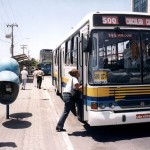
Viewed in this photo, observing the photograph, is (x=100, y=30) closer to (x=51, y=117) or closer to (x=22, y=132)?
(x=22, y=132)

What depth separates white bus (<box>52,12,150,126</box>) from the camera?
821 centimetres

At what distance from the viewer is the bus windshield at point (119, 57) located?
8.26m

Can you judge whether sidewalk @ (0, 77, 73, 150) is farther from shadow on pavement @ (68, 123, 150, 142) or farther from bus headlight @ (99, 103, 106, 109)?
bus headlight @ (99, 103, 106, 109)

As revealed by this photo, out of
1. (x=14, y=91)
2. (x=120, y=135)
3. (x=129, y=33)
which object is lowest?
(x=120, y=135)

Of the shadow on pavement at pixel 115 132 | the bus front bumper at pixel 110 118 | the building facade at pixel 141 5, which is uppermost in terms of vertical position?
the building facade at pixel 141 5

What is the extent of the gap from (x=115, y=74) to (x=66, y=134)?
84.6 inches

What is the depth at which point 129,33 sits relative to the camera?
28.1 ft

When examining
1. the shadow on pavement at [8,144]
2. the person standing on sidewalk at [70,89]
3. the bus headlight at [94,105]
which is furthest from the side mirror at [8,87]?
the bus headlight at [94,105]

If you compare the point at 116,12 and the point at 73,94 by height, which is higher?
the point at 116,12

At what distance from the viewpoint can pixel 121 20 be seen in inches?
339

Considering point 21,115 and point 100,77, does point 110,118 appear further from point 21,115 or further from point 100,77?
point 21,115

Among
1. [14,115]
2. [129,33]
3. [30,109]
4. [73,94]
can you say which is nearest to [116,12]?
[129,33]

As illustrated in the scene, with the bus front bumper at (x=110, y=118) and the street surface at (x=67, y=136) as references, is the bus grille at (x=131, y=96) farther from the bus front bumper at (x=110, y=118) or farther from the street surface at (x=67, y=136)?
the street surface at (x=67, y=136)

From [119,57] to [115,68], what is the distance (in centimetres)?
35
